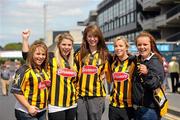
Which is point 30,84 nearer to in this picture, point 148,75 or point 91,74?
point 91,74

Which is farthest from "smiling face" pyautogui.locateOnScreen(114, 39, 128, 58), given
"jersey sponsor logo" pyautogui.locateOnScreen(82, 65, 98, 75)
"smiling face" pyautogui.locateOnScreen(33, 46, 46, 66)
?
"smiling face" pyautogui.locateOnScreen(33, 46, 46, 66)

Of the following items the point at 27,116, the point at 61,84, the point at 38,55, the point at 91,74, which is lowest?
the point at 27,116

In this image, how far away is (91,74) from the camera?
622 centimetres

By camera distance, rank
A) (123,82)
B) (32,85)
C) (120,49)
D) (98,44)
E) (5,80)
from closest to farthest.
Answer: (32,85) → (123,82) → (120,49) → (98,44) → (5,80)

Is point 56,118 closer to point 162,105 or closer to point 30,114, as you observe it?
point 30,114

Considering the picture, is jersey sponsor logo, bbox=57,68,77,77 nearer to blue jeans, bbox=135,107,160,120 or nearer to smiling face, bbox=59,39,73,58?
smiling face, bbox=59,39,73,58

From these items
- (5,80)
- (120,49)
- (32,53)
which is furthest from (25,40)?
(5,80)

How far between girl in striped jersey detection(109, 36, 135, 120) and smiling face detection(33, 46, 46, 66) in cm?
91

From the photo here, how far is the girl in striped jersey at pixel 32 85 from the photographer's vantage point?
19.1 ft

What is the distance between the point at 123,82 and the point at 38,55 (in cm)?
106

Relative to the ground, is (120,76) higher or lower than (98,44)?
lower

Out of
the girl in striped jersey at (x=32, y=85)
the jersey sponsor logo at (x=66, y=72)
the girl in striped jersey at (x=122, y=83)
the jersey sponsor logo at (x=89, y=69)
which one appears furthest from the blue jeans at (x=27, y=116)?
the girl in striped jersey at (x=122, y=83)

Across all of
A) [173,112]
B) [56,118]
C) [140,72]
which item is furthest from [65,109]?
[173,112]

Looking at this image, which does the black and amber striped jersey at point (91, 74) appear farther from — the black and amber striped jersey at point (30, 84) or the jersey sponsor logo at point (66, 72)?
the black and amber striped jersey at point (30, 84)
